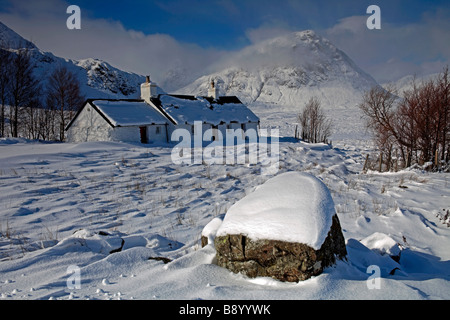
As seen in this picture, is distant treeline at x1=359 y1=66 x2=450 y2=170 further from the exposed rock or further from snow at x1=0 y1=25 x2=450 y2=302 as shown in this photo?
the exposed rock

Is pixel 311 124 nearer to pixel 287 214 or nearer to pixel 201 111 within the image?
pixel 201 111

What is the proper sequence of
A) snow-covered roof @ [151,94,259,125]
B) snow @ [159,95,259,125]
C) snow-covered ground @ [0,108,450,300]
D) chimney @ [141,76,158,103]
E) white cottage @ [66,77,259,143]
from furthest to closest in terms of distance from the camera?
chimney @ [141,76,158,103]
snow @ [159,95,259,125]
snow-covered roof @ [151,94,259,125]
white cottage @ [66,77,259,143]
snow-covered ground @ [0,108,450,300]

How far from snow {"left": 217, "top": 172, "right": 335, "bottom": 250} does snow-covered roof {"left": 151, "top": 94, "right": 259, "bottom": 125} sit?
23.3 metres

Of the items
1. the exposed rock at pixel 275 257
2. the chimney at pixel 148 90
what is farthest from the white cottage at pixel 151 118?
the exposed rock at pixel 275 257

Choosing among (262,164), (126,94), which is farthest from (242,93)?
(262,164)

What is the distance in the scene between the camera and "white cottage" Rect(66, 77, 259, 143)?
78.2 feet

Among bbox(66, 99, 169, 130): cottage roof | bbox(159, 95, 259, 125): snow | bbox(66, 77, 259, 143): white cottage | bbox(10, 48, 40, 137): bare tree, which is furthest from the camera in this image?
bbox(159, 95, 259, 125): snow

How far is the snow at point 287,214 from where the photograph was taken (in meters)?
3.75

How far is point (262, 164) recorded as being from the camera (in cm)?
1670

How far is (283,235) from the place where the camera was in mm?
3764

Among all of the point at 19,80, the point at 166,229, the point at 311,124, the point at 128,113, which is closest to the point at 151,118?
the point at 128,113

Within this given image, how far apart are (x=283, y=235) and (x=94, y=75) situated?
12671 cm

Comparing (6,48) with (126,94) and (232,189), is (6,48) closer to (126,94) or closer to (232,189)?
(232,189)

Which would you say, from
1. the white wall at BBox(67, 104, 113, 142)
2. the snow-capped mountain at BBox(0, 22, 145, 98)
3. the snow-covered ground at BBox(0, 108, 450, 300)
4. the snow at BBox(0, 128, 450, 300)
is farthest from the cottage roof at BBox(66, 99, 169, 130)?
the snow-capped mountain at BBox(0, 22, 145, 98)
